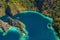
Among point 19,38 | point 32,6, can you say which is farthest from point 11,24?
point 32,6

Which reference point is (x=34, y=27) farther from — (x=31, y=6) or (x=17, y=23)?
(x=31, y=6)

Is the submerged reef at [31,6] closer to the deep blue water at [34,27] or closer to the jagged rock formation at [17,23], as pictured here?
the deep blue water at [34,27]

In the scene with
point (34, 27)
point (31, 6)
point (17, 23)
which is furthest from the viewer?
point (31, 6)

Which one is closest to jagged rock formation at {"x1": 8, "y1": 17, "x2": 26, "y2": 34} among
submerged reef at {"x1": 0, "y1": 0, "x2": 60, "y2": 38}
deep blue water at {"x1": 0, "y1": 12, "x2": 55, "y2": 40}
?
deep blue water at {"x1": 0, "y1": 12, "x2": 55, "y2": 40}

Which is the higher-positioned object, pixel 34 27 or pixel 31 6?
pixel 31 6

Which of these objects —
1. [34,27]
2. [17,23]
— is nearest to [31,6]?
[17,23]

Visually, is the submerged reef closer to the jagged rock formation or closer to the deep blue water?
the deep blue water

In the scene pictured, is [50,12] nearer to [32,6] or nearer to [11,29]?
[32,6]

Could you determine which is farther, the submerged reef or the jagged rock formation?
the submerged reef
